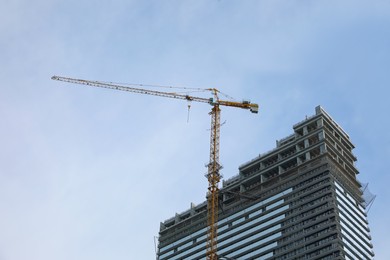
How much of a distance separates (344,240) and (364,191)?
100 ft

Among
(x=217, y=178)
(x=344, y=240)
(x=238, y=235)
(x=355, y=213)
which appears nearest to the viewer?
(x=217, y=178)

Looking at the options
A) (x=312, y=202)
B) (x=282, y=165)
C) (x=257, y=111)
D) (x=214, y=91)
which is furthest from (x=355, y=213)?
(x=214, y=91)

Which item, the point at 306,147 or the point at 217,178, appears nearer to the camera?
the point at 217,178

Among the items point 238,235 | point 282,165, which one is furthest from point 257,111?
point 238,235

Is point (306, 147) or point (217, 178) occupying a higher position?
point (306, 147)

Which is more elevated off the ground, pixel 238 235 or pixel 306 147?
pixel 306 147

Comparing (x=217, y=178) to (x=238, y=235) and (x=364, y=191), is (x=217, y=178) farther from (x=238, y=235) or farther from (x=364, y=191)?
(x=364, y=191)

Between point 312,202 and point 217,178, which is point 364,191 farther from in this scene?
point 217,178

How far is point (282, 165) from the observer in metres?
200

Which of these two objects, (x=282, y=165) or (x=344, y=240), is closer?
(x=344, y=240)

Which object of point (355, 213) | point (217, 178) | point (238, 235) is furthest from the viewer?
point (238, 235)

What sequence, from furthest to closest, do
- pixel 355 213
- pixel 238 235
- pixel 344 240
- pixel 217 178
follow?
1. pixel 238 235
2. pixel 355 213
3. pixel 344 240
4. pixel 217 178

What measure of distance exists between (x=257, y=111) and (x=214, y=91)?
1347 centimetres

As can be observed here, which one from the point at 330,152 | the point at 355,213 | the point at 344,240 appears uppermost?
the point at 330,152
